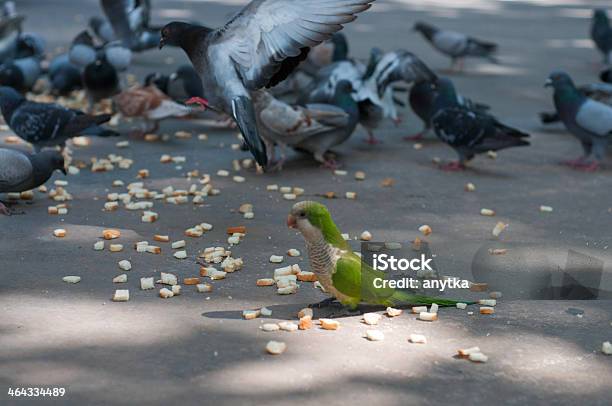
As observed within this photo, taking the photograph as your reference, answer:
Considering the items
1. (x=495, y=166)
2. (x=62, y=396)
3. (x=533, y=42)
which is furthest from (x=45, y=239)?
(x=533, y=42)

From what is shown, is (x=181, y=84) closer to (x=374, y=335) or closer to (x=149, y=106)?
(x=149, y=106)

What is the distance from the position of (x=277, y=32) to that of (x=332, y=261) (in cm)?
160

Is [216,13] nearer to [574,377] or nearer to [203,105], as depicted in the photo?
[203,105]

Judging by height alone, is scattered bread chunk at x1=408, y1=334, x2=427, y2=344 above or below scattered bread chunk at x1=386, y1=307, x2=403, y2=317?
above

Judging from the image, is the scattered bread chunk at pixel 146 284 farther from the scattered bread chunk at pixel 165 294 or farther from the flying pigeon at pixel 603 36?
the flying pigeon at pixel 603 36

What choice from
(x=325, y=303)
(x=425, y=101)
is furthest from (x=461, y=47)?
(x=325, y=303)

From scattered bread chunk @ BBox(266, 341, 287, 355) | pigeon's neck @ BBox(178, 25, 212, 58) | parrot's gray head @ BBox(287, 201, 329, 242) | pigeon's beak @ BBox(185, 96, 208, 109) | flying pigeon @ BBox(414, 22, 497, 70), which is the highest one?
pigeon's neck @ BBox(178, 25, 212, 58)

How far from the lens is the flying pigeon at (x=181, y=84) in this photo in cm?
839

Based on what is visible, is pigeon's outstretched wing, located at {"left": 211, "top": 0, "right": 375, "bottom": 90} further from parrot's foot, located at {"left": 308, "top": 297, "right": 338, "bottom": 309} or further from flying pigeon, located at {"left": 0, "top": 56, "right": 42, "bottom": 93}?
flying pigeon, located at {"left": 0, "top": 56, "right": 42, "bottom": 93}

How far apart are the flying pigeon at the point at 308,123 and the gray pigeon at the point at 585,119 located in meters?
1.73

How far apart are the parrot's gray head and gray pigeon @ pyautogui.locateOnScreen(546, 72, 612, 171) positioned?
3.87 m

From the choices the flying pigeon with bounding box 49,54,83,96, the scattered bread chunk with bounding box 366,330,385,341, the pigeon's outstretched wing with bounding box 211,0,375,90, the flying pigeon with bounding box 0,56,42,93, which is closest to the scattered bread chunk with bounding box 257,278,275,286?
the scattered bread chunk with bounding box 366,330,385,341

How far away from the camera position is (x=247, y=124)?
17.1ft

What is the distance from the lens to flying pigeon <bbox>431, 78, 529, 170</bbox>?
275 inches
